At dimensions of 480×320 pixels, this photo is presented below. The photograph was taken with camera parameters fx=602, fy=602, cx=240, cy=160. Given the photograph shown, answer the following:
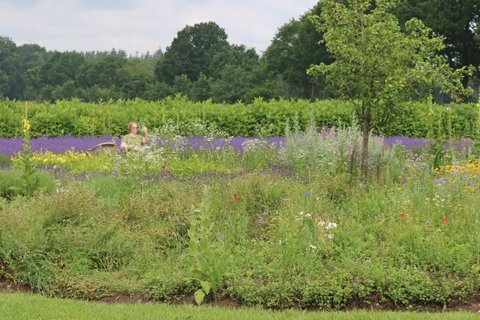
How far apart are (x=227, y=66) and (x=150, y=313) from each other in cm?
4708

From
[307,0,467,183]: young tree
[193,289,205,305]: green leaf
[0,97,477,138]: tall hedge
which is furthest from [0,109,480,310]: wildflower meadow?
[0,97,477,138]: tall hedge

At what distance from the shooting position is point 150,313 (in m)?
5.19

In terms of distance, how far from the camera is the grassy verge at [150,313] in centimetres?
512

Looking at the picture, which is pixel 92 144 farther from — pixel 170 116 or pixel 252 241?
pixel 252 241

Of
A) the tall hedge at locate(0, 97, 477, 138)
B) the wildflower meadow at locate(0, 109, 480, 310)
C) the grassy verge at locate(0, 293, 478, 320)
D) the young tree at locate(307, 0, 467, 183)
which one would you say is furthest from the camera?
the tall hedge at locate(0, 97, 477, 138)

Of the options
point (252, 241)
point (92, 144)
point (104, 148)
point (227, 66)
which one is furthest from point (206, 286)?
point (227, 66)

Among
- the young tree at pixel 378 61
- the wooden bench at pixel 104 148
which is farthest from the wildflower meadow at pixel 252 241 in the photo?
the wooden bench at pixel 104 148

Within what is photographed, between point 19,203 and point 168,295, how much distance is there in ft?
10.1

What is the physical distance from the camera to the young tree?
9211 mm

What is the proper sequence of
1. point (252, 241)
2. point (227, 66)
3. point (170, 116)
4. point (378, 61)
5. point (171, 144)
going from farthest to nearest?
1. point (227, 66)
2. point (170, 116)
3. point (171, 144)
4. point (378, 61)
5. point (252, 241)

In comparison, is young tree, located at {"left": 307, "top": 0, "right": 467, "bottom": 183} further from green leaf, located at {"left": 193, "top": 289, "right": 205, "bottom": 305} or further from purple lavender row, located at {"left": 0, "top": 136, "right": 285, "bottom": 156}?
green leaf, located at {"left": 193, "top": 289, "right": 205, "bottom": 305}

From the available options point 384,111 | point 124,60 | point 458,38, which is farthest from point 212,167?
point 124,60

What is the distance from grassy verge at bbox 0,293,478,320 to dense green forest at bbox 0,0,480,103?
106 feet

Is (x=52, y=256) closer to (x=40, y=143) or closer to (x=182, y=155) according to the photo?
(x=182, y=155)
